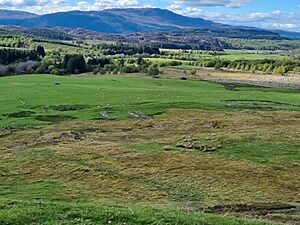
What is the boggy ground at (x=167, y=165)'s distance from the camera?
3453 cm

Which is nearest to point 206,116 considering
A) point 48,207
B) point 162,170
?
point 162,170

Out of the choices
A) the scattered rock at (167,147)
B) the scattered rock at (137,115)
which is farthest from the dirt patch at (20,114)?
the scattered rock at (167,147)

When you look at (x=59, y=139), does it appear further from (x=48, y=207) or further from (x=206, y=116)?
(x=48, y=207)

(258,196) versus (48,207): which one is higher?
(48,207)

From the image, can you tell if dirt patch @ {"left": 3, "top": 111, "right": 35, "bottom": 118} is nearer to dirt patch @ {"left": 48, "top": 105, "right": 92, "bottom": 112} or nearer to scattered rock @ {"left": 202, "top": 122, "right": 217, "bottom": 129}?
dirt patch @ {"left": 48, "top": 105, "right": 92, "bottom": 112}

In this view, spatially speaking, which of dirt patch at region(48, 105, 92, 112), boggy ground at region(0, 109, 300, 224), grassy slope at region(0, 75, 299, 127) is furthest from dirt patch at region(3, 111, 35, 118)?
boggy ground at region(0, 109, 300, 224)

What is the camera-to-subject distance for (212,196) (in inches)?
1391

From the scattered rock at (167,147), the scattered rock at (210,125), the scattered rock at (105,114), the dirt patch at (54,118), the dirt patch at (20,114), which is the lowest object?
the dirt patch at (54,118)

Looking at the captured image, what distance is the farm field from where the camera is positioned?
25.7 meters

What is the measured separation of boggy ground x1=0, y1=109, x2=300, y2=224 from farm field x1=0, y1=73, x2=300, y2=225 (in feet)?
0.31

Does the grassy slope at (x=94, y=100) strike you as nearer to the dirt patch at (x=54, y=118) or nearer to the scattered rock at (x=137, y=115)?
the dirt patch at (x=54, y=118)

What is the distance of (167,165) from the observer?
143 feet

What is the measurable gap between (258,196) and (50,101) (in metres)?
55.0

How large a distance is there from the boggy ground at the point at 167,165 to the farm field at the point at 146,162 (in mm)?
96
